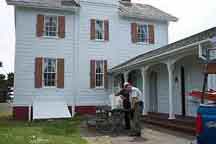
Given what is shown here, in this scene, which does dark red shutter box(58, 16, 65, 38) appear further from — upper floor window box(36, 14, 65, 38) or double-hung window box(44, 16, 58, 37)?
double-hung window box(44, 16, 58, 37)

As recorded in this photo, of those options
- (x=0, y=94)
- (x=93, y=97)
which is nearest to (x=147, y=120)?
(x=93, y=97)

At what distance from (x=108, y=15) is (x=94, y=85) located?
15.6ft

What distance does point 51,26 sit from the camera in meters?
17.7

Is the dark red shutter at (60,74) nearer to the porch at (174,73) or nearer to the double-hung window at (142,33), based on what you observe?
the porch at (174,73)

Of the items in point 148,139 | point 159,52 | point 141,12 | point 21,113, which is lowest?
point 21,113

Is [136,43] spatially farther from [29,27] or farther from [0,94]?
[0,94]

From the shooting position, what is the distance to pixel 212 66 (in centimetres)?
451

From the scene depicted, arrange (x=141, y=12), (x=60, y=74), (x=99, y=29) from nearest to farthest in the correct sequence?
1. (x=60, y=74)
2. (x=99, y=29)
3. (x=141, y=12)

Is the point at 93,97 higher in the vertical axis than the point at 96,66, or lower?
lower

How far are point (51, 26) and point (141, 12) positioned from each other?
6.36 meters

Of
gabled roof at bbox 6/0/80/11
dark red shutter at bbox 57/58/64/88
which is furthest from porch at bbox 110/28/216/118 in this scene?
gabled roof at bbox 6/0/80/11

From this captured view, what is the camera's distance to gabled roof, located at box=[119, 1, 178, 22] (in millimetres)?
19334

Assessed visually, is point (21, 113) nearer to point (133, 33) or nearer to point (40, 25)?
point (40, 25)

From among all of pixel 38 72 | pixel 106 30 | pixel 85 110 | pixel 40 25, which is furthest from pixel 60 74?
pixel 106 30
